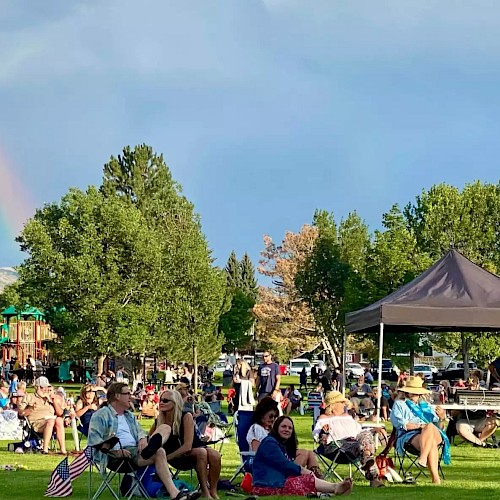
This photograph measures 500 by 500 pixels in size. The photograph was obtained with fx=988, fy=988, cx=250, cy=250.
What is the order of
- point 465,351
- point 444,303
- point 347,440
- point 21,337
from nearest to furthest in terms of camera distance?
point 347,440 < point 444,303 < point 465,351 < point 21,337

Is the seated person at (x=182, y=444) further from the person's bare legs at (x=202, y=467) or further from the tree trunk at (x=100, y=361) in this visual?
the tree trunk at (x=100, y=361)

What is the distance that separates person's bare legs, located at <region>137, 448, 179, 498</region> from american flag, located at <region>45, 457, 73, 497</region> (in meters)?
0.95

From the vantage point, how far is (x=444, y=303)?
14.1m

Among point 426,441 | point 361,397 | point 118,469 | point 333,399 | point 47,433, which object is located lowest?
point 361,397

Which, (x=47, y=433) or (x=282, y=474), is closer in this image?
(x=282, y=474)

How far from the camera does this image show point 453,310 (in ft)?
45.4

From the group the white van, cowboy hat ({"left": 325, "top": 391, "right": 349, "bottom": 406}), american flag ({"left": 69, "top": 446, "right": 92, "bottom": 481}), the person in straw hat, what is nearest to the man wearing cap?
american flag ({"left": 69, "top": 446, "right": 92, "bottom": 481})

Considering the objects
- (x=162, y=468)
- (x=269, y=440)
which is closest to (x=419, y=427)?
(x=269, y=440)

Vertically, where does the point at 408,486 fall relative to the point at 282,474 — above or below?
below

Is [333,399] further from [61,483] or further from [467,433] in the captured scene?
[467,433]

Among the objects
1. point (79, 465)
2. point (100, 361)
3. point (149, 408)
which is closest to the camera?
point (79, 465)

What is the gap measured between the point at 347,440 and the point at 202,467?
1831 millimetres

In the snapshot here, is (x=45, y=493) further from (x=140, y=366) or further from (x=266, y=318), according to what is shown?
(x=266, y=318)

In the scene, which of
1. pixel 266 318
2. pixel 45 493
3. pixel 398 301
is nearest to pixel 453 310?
pixel 398 301
